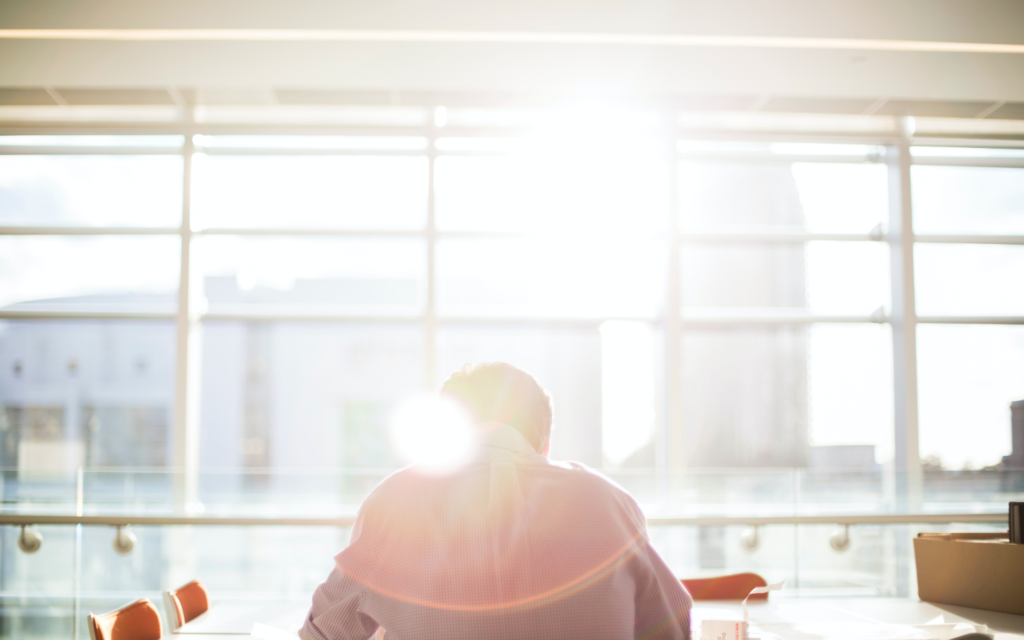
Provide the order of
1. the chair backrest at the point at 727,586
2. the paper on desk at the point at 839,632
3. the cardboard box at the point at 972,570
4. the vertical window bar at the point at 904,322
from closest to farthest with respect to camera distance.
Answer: the paper on desk at the point at 839,632 → the cardboard box at the point at 972,570 → the chair backrest at the point at 727,586 → the vertical window bar at the point at 904,322

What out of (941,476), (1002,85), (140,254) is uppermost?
(1002,85)

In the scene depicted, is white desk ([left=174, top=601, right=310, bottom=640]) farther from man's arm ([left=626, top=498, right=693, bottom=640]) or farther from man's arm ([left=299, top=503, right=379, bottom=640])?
man's arm ([left=626, top=498, right=693, bottom=640])

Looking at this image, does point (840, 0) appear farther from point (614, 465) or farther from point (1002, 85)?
point (614, 465)

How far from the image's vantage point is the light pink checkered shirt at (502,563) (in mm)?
1382

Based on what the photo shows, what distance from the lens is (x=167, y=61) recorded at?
367 cm

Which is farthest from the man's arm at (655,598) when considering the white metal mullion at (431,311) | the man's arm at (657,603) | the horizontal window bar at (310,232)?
the horizontal window bar at (310,232)

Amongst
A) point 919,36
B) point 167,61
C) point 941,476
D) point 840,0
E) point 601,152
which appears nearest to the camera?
point 840,0

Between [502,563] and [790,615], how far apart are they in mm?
1312

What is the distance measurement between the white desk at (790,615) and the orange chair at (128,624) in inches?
8.1

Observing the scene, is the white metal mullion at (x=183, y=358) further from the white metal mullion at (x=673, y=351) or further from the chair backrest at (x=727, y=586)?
the chair backrest at (x=727, y=586)

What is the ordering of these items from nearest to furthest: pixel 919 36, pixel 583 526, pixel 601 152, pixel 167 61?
pixel 583 526 < pixel 919 36 < pixel 167 61 < pixel 601 152

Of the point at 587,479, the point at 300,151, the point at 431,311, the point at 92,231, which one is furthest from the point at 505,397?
the point at 92,231

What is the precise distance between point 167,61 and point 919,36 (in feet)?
11.3

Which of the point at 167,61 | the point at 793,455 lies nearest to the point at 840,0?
the point at 167,61
